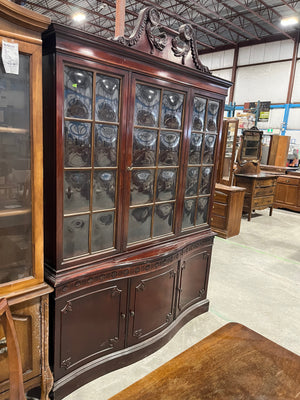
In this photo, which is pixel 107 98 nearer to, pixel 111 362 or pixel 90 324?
pixel 90 324

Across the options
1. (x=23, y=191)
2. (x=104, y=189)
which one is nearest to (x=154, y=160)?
(x=104, y=189)

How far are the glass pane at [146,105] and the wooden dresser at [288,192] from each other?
6.70 m

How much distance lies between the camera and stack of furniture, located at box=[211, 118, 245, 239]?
17.3 ft

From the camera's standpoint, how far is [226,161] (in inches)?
222

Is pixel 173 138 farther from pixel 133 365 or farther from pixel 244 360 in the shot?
pixel 133 365

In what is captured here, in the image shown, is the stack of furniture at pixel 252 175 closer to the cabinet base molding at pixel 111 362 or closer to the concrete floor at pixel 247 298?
the concrete floor at pixel 247 298

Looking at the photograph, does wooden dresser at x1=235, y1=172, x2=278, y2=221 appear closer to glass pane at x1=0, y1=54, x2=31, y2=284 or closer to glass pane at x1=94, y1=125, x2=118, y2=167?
glass pane at x1=94, y1=125, x2=118, y2=167

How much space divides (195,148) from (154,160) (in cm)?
52

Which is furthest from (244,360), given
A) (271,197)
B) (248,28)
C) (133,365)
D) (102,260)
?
(248,28)

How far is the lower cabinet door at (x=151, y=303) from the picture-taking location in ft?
7.33

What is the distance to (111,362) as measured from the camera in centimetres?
220

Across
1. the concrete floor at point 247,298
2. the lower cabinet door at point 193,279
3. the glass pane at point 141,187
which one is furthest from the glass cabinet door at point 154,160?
the concrete floor at point 247,298

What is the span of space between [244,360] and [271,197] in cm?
645

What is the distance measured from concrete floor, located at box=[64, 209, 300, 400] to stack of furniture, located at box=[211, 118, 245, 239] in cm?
27
